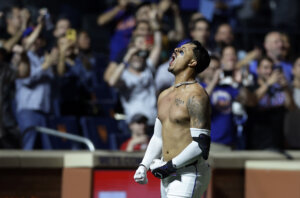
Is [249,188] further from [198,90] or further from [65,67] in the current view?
[65,67]

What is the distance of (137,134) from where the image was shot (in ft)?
26.7

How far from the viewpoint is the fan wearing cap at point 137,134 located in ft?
26.2

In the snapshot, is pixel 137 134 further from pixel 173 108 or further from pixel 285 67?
pixel 173 108

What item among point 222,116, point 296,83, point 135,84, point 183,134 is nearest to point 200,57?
point 183,134

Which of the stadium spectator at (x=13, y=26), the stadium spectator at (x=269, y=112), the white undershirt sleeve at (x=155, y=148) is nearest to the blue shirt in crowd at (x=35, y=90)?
the stadium spectator at (x=13, y=26)

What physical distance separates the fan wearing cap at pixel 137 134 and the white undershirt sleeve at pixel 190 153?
3.54 meters

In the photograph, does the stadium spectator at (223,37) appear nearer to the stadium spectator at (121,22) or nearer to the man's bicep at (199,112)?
the stadium spectator at (121,22)

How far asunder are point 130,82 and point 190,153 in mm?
4405

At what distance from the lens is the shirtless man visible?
14.6ft

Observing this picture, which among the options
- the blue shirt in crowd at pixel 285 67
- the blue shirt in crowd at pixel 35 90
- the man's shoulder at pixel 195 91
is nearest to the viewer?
the man's shoulder at pixel 195 91

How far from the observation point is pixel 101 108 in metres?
9.86

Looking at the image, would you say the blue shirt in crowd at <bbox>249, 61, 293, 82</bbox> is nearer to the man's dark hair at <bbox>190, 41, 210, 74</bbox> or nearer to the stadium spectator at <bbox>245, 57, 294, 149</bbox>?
the stadium spectator at <bbox>245, 57, 294, 149</bbox>

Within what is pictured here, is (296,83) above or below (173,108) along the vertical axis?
above

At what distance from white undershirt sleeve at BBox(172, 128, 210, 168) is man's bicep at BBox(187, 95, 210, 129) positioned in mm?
44
